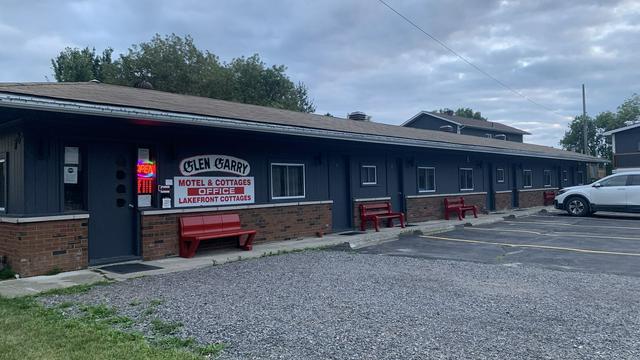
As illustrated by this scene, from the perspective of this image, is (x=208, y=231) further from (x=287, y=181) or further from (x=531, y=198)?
(x=531, y=198)

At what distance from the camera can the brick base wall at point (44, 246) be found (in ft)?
25.8

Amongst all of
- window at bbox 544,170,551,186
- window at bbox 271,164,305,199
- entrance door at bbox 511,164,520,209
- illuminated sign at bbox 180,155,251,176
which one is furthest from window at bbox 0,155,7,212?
window at bbox 544,170,551,186

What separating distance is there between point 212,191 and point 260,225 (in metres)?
1.60

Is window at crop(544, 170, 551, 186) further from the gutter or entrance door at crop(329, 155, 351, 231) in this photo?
entrance door at crop(329, 155, 351, 231)

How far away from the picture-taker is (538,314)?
553 cm

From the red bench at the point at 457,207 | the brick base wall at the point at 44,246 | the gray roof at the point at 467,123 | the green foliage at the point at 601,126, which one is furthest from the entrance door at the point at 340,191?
the green foliage at the point at 601,126

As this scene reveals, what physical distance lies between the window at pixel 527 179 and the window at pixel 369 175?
12.1 meters

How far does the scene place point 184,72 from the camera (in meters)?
42.2

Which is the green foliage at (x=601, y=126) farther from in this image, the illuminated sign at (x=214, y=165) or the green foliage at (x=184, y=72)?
the illuminated sign at (x=214, y=165)

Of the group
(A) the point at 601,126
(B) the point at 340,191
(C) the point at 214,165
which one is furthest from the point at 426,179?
(A) the point at 601,126

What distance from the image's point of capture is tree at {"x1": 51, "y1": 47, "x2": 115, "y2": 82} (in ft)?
134

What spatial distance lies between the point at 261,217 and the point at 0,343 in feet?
24.3

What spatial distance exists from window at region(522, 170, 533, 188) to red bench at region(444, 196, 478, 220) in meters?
6.93

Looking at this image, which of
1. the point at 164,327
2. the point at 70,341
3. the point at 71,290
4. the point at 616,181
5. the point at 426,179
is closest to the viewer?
the point at 70,341
